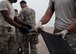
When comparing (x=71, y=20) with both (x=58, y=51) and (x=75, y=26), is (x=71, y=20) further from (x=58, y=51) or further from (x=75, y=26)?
(x=58, y=51)

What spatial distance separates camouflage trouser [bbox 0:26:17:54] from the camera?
13.4ft

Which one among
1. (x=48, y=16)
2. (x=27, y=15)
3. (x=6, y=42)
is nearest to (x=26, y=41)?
(x=6, y=42)

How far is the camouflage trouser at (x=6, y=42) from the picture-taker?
4.09 m

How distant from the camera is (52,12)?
2668 mm

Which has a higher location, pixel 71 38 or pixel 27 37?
pixel 71 38

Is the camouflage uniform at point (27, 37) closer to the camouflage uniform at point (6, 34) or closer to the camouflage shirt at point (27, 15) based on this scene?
the camouflage shirt at point (27, 15)

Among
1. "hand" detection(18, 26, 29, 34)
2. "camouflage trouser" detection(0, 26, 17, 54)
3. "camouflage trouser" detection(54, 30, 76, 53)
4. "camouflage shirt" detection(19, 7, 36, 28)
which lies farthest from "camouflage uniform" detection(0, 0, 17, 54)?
"camouflage trouser" detection(54, 30, 76, 53)

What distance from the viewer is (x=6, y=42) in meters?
4.14

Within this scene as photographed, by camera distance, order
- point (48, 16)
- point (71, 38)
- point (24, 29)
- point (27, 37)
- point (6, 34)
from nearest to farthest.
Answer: point (71, 38)
point (48, 16)
point (6, 34)
point (24, 29)
point (27, 37)

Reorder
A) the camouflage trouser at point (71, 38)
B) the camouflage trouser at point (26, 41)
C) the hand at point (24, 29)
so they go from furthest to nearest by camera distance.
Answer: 1. the camouflage trouser at point (26, 41)
2. the hand at point (24, 29)
3. the camouflage trouser at point (71, 38)

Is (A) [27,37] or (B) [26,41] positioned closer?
(A) [27,37]

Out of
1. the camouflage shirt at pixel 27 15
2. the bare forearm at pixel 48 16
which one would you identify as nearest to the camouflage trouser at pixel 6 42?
the camouflage shirt at pixel 27 15

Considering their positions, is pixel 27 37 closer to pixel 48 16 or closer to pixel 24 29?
pixel 24 29

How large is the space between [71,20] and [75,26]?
Answer: 0.12 meters
